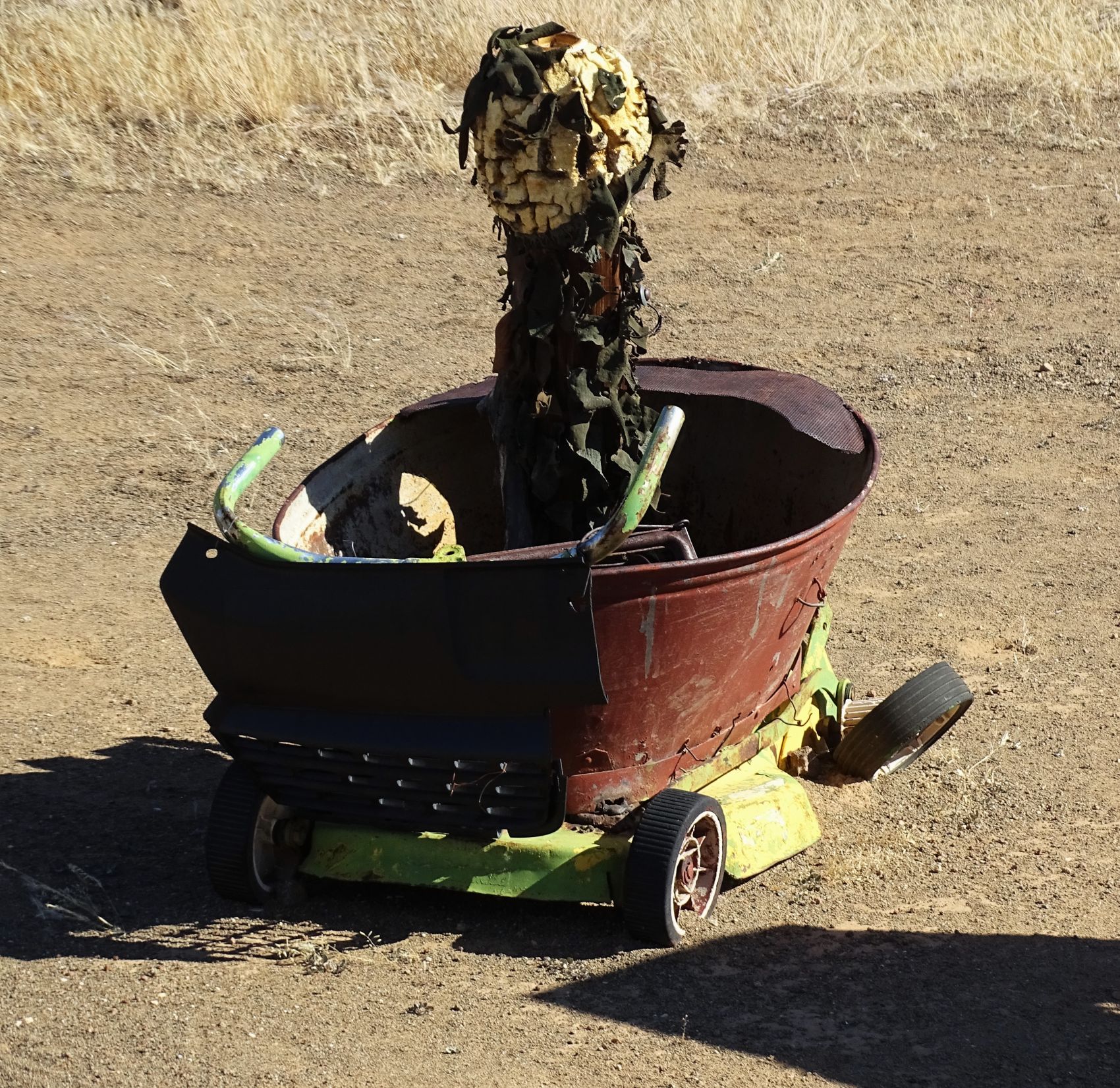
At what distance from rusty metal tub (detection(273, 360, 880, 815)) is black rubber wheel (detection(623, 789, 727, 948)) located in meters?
0.18

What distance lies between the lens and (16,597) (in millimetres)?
6684

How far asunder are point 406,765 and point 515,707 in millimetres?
339

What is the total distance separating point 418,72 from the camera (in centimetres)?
1357

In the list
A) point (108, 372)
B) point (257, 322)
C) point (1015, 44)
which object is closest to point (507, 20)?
point (1015, 44)

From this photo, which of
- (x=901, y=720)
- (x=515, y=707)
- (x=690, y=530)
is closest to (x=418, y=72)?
(x=690, y=530)

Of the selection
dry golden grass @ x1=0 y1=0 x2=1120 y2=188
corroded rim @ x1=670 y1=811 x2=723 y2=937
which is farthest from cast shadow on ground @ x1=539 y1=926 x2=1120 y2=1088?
dry golden grass @ x1=0 y1=0 x2=1120 y2=188

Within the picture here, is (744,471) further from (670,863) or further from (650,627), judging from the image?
(670,863)

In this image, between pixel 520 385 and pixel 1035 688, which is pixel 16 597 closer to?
pixel 520 385

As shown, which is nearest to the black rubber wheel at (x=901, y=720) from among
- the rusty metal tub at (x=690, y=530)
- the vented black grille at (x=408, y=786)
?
the rusty metal tub at (x=690, y=530)

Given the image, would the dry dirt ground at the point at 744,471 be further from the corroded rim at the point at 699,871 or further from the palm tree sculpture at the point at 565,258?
the palm tree sculpture at the point at 565,258

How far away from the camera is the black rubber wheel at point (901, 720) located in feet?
16.8

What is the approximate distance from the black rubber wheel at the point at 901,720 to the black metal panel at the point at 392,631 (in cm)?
150

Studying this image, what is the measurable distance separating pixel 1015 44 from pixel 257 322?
29.3 feet

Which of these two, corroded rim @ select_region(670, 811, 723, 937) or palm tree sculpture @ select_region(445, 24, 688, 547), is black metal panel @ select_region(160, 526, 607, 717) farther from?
palm tree sculpture @ select_region(445, 24, 688, 547)
